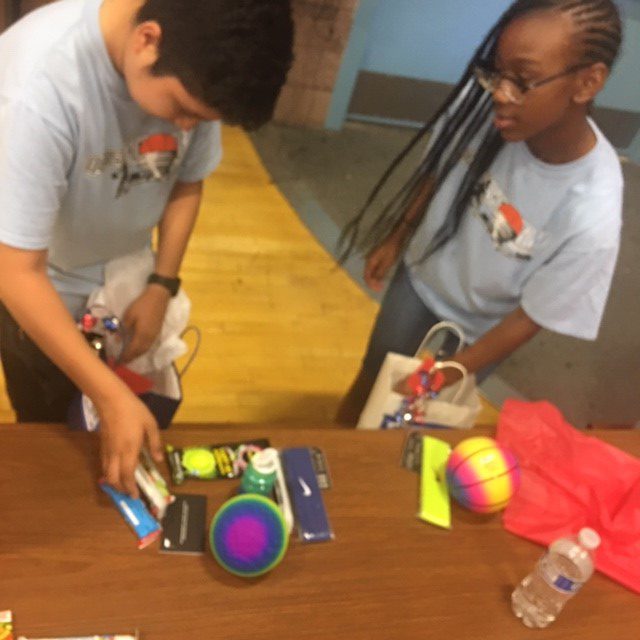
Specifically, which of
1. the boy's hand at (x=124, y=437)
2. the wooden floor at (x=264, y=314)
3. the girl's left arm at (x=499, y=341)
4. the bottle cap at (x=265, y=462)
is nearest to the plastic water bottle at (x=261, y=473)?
the bottle cap at (x=265, y=462)

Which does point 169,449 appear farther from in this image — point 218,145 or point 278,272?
point 278,272

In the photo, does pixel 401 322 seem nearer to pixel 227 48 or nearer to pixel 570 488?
pixel 570 488

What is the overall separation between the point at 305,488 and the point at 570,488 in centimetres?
37

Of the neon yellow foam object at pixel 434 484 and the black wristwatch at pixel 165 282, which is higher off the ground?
the black wristwatch at pixel 165 282

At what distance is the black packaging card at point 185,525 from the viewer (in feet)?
2.58

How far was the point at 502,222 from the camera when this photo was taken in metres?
1.17

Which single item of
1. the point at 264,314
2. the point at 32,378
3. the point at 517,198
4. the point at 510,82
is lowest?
the point at 264,314

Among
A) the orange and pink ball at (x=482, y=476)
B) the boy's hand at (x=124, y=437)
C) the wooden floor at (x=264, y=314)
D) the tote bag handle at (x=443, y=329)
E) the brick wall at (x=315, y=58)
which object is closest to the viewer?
the boy's hand at (x=124, y=437)

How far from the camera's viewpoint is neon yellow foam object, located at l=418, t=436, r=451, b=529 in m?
0.90

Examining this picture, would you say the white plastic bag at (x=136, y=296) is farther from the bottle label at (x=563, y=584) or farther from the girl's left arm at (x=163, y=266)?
the bottle label at (x=563, y=584)

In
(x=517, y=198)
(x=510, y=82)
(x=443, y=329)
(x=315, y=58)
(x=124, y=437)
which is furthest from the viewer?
(x=315, y=58)

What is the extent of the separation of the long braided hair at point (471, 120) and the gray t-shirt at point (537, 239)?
0.02 meters

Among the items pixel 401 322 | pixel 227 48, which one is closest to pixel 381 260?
pixel 401 322

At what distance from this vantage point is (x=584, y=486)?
1.00 meters
